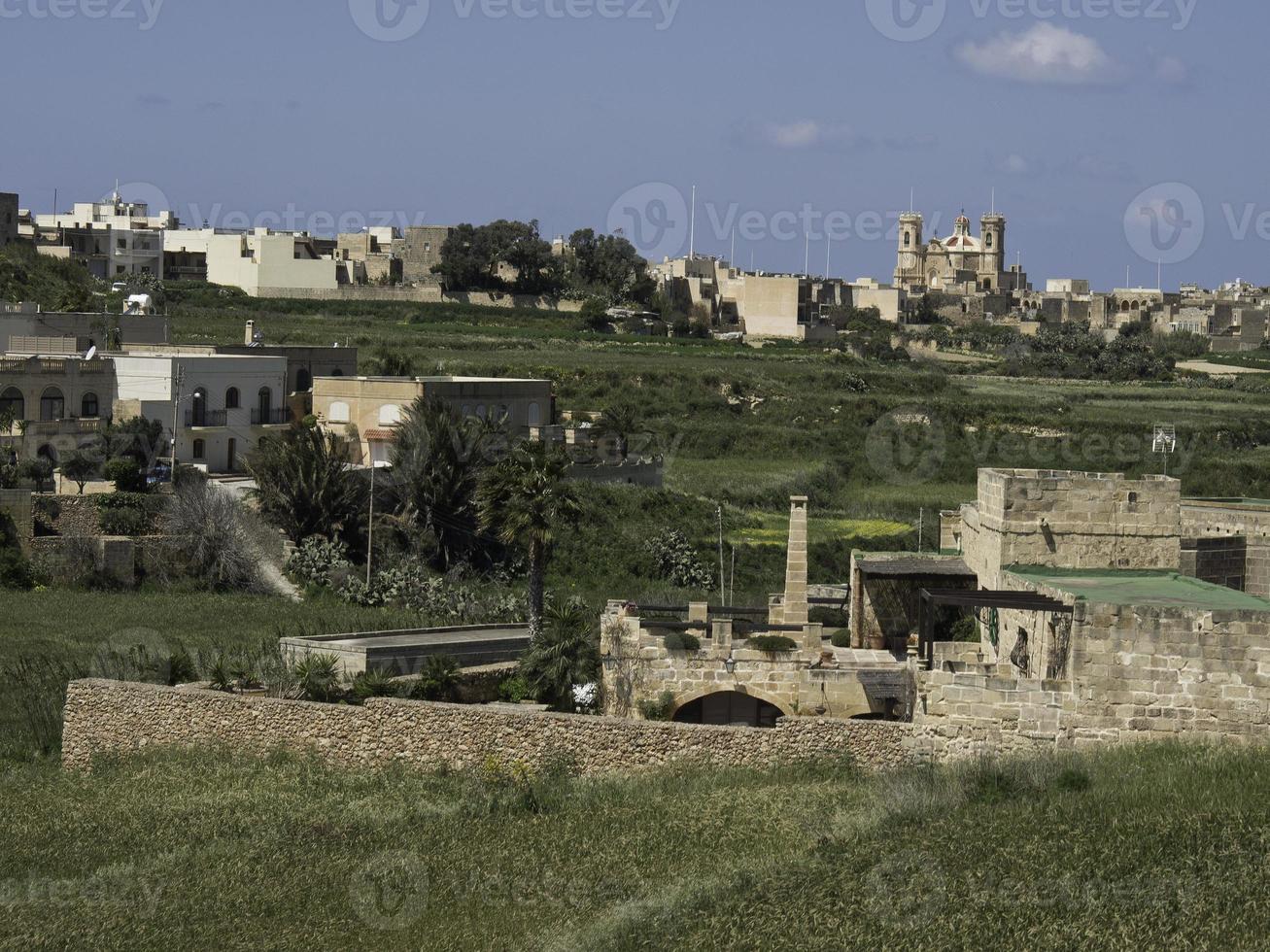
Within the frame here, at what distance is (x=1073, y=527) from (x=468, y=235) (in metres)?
79.6

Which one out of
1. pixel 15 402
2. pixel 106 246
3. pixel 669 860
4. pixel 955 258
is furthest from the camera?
pixel 955 258

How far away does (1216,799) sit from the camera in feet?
49.3

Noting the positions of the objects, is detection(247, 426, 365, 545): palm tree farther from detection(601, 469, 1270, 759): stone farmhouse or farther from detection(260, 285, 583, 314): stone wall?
detection(260, 285, 583, 314): stone wall

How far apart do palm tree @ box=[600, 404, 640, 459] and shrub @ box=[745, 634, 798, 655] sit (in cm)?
3061

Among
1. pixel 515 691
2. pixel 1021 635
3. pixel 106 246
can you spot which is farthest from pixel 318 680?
pixel 106 246

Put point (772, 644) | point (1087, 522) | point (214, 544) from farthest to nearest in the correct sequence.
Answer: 1. point (214, 544)
2. point (772, 644)
3. point (1087, 522)

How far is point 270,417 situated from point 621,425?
11.6 meters

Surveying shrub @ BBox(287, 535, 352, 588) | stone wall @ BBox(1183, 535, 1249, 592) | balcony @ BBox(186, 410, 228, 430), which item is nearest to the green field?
shrub @ BBox(287, 535, 352, 588)

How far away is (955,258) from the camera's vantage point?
162 meters

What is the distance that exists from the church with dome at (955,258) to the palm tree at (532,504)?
5075 inches

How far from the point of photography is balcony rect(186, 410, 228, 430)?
1690 inches

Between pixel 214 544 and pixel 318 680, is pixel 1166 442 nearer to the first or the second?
pixel 214 544

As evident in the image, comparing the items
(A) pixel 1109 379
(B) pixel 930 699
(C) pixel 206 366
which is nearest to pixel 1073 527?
(B) pixel 930 699

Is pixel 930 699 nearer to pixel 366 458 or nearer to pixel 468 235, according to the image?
pixel 366 458
